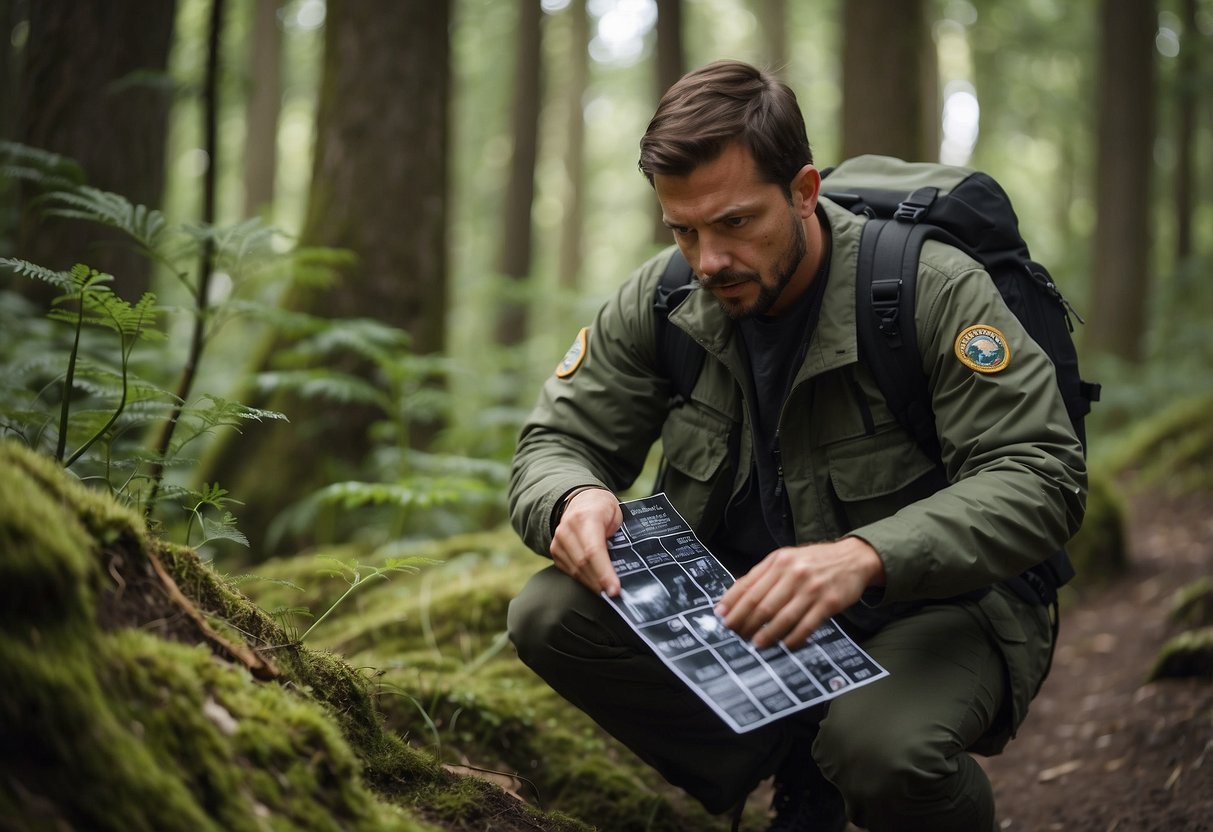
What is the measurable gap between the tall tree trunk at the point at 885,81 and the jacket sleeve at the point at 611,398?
4.77m

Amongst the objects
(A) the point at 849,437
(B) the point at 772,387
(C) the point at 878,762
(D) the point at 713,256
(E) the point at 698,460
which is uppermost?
(D) the point at 713,256

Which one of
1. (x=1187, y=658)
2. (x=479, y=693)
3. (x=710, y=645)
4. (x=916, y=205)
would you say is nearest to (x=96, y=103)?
(x=479, y=693)

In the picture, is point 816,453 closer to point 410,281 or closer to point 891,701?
point 891,701

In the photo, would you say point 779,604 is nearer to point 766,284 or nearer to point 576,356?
point 766,284

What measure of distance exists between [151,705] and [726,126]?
1.97 metres

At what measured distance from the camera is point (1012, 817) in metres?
3.51

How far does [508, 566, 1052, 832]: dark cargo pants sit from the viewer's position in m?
2.33

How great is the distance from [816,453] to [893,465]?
22 cm

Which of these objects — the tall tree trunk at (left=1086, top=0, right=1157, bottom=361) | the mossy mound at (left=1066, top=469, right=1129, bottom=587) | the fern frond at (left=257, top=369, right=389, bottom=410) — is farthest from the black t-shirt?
the tall tree trunk at (left=1086, top=0, right=1157, bottom=361)

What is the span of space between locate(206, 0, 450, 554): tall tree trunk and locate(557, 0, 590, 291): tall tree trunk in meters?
11.4

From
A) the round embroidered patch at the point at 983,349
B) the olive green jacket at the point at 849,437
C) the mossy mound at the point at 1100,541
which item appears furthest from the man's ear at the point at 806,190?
the mossy mound at the point at 1100,541

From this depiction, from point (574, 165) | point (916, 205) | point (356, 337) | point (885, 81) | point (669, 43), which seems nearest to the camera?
point (916, 205)

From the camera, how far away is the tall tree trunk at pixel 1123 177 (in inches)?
498

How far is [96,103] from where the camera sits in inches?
236
